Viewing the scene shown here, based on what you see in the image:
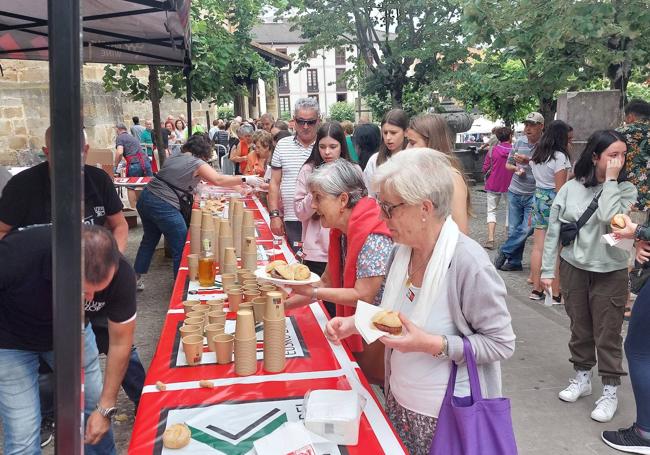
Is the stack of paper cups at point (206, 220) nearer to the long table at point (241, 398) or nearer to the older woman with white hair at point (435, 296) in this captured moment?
the long table at point (241, 398)

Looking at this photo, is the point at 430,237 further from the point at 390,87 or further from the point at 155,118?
the point at 390,87

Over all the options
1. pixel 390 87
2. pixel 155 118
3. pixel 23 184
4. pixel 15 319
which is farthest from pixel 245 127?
pixel 15 319

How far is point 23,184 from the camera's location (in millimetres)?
2814

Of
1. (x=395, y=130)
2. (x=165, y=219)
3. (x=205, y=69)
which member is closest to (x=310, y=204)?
(x=395, y=130)

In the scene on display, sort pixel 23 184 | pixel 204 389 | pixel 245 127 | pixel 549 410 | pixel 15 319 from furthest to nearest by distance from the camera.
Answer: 1. pixel 245 127
2. pixel 549 410
3. pixel 23 184
4. pixel 15 319
5. pixel 204 389

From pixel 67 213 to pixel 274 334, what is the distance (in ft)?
3.79

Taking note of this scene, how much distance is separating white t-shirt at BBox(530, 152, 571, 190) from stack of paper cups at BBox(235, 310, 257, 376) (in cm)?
436

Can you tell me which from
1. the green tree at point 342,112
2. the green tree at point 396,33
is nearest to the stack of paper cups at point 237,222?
the green tree at point 396,33

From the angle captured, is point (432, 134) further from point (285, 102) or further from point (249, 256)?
point (285, 102)

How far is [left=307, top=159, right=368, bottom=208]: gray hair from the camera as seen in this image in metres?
2.25

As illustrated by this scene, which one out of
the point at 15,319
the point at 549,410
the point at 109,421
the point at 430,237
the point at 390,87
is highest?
the point at 390,87

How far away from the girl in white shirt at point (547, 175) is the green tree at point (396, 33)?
982 cm

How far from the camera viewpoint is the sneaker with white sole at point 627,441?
2896 mm

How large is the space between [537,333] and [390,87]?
12.2 metres
